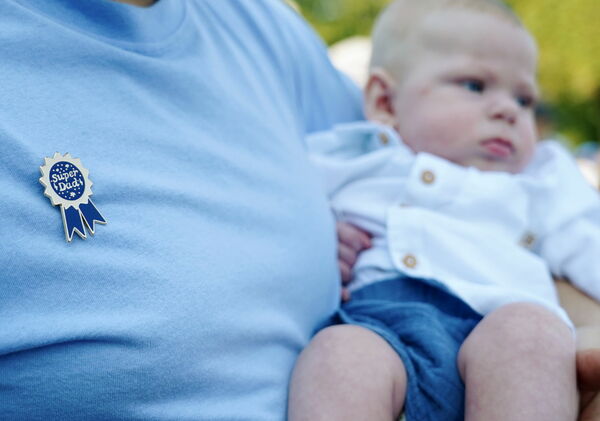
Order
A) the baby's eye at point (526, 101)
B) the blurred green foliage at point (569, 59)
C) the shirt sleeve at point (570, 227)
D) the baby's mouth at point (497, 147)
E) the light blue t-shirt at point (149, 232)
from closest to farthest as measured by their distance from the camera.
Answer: the light blue t-shirt at point (149, 232) < the shirt sleeve at point (570, 227) < the baby's mouth at point (497, 147) < the baby's eye at point (526, 101) < the blurred green foliage at point (569, 59)

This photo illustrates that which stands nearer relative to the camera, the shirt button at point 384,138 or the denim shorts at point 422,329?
the denim shorts at point 422,329

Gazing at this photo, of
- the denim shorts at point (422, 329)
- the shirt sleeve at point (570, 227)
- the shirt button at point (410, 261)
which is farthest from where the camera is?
the shirt sleeve at point (570, 227)

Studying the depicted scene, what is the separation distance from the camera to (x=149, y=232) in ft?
3.51

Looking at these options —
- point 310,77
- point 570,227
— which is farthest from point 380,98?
point 570,227

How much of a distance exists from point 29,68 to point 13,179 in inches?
7.3

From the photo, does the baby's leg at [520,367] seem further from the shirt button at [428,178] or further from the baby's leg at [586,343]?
the shirt button at [428,178]

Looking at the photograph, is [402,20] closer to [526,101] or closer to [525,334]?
[526,101]

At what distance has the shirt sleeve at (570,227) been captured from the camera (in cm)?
171

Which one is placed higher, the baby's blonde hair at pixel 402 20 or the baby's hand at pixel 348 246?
the baby's blonde hair at pixel 402 20

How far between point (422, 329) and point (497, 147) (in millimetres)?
652

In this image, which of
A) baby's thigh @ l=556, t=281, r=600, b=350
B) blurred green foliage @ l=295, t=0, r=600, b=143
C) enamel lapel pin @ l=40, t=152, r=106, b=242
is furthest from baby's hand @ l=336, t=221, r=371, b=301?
blurred green foliage @ l=295, t=0, r=600, b=143

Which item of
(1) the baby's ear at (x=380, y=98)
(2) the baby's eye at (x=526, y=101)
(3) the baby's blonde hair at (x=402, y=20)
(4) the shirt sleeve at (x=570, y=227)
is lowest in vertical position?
(4) the shirt sleeve at (x=570, y=227)

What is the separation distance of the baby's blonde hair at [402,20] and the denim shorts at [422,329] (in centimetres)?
79

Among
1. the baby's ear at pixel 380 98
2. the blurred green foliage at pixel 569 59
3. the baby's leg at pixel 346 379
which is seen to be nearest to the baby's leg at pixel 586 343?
the baby's leg at pixel 346 379
